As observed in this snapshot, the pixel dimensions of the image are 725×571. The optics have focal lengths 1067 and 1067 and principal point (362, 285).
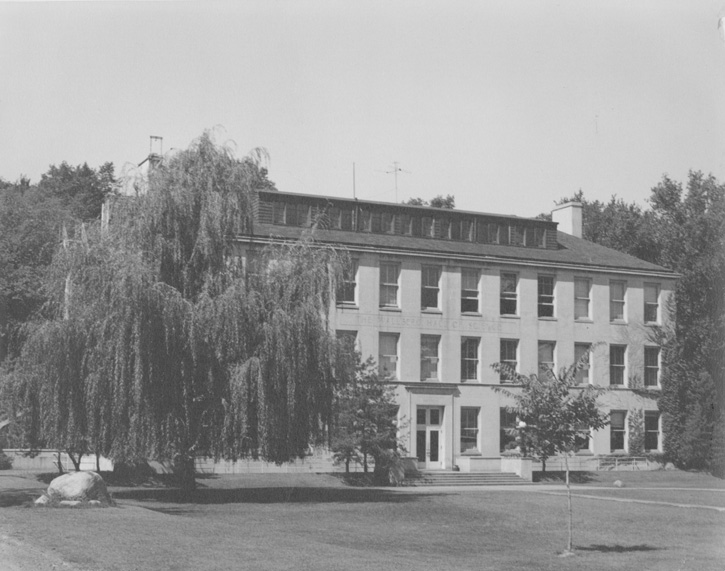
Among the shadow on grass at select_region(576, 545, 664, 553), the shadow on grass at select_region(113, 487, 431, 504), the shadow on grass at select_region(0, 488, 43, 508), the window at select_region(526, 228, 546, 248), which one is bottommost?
the shadow on grass at select_region(576, 545, 664, 553)

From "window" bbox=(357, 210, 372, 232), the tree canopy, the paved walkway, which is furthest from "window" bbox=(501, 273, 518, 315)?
the tree canopy

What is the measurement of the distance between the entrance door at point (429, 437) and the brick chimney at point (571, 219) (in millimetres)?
17301

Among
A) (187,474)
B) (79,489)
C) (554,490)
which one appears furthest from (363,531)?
(554,490)

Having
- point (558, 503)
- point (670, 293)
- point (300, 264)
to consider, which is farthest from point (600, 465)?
point (300, 264)

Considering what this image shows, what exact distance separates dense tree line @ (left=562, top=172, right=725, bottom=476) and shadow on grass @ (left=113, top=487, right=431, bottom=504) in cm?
1988

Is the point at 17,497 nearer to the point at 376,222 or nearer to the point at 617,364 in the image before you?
the point at 376,222

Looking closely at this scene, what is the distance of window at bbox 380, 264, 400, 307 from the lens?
169 ft

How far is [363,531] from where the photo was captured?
2733 centimetres

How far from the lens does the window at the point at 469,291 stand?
53.4m

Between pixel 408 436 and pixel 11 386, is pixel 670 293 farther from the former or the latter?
pixel 11 386

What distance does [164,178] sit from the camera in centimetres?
3350

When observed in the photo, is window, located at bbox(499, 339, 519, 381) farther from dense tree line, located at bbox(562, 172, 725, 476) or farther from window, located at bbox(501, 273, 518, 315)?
dense tree line, located at bbox(562, 172, 725, 476)

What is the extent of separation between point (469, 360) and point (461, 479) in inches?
334

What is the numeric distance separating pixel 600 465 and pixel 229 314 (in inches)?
1099
